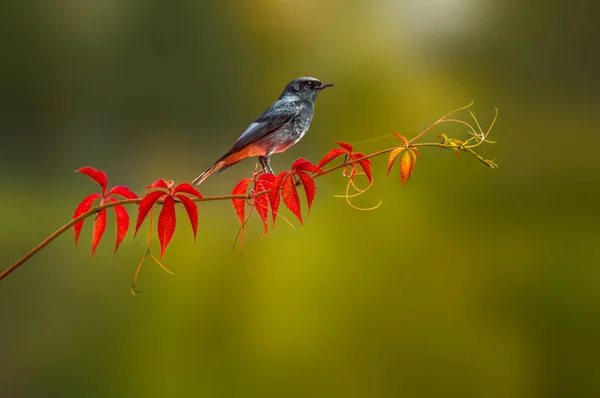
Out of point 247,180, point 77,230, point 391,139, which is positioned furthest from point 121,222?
point 391,139

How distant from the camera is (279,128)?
921mm

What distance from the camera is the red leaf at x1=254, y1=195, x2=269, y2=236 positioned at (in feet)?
2.25

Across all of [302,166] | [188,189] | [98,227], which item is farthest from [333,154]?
[98,227]

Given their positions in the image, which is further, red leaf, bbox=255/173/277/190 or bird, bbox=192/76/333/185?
bird, bbox=192/76/333/185

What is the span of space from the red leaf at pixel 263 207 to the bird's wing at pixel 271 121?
0.71 feet

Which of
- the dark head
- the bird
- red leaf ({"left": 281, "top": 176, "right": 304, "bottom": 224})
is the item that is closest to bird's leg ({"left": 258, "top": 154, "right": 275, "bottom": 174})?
the bird

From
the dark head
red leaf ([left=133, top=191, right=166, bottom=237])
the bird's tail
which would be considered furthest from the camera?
the dark head

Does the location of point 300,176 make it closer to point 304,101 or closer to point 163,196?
point 163,196

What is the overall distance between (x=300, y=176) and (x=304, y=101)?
0.31 metres

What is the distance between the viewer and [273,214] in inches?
26.2

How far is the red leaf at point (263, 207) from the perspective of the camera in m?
0.69

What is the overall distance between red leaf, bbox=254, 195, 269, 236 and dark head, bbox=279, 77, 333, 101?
12.2 inches

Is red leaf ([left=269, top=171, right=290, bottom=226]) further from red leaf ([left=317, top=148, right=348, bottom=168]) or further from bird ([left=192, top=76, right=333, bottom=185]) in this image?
bird ([left=192, top=76, right=333, bottom=185])

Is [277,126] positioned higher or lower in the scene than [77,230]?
higher
